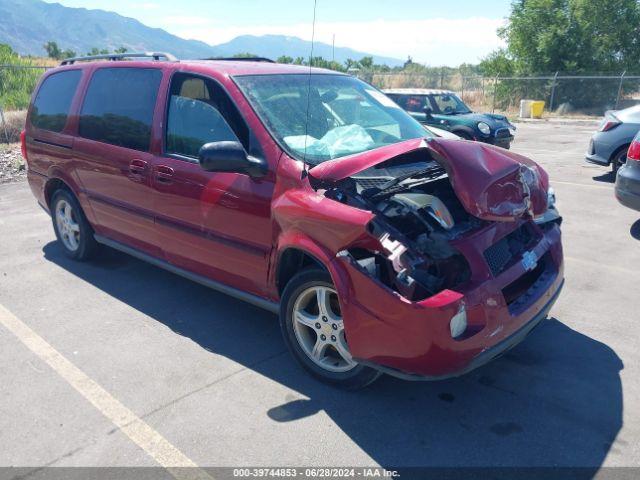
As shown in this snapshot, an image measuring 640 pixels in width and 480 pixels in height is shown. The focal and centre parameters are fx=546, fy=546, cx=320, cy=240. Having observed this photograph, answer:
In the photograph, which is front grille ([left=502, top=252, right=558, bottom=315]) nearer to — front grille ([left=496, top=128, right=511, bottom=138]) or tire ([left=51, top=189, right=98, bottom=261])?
tire ([left=51, top=189, right=98, bottom=261])

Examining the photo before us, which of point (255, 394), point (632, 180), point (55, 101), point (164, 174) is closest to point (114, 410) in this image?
point (255, 394)

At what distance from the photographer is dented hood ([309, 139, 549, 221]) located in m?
2.95

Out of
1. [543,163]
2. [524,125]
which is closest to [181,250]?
[543,163]

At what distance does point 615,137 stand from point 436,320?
8466 mm

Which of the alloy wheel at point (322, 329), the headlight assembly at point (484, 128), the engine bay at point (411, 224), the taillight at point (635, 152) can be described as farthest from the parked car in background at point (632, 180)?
the headlight assembly at point (484, 128)

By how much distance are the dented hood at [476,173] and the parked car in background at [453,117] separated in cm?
974

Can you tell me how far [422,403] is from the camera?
3.28 metres

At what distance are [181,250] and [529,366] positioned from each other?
267 centimetres

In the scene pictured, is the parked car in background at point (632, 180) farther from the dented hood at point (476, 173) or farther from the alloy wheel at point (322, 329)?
the alloy wheel at point (322, 329)

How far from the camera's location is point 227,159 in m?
3.42

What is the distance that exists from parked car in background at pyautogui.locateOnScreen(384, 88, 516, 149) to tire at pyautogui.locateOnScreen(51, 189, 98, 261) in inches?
340

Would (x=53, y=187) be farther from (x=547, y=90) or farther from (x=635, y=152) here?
(x=547, y=90)

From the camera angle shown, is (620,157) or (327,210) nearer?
(327,210)

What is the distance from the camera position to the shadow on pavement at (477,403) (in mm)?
2834
